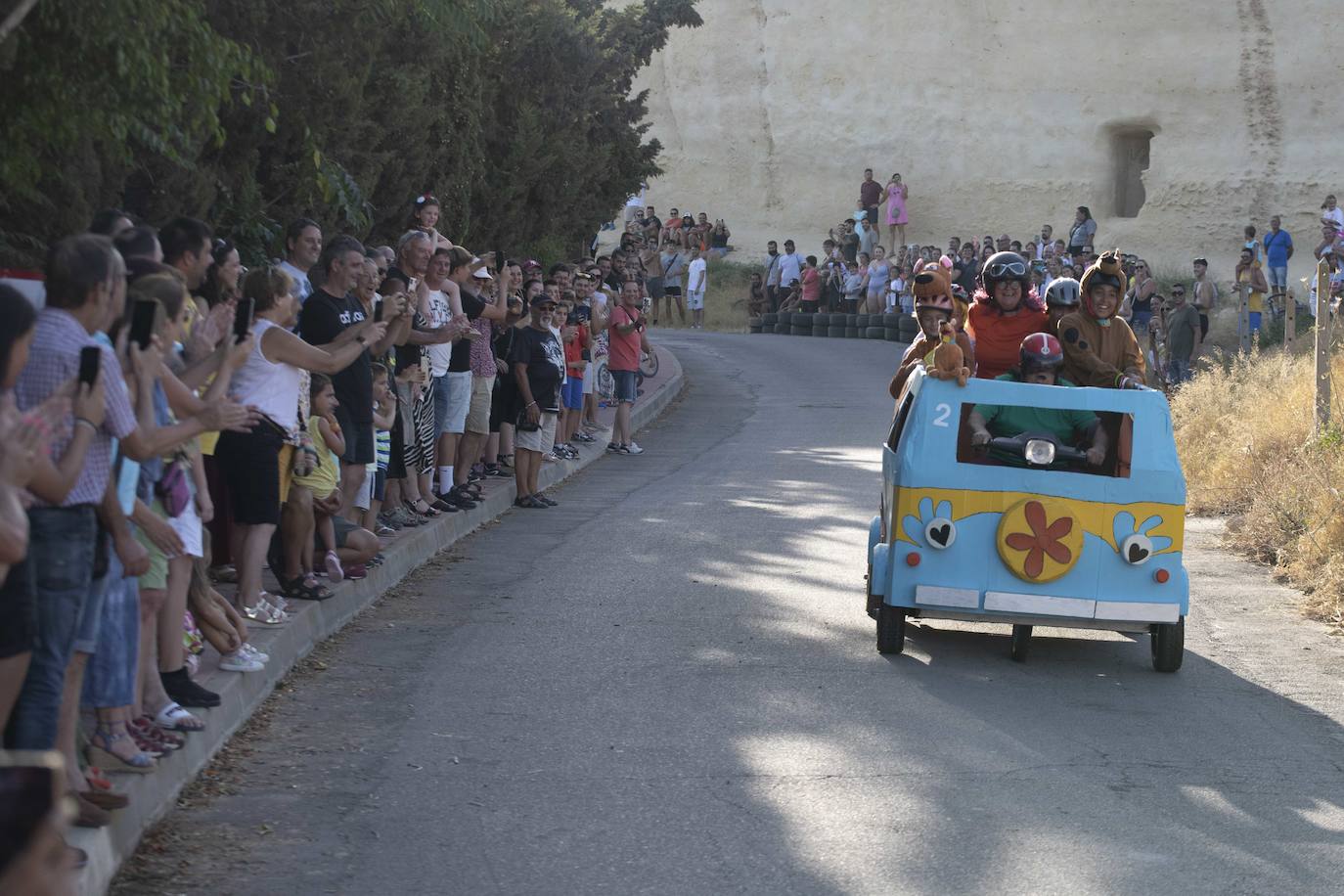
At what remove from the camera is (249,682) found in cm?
775

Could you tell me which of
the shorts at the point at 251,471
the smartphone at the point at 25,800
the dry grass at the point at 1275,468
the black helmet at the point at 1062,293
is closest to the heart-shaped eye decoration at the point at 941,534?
the black helmet at the point at 1062,293

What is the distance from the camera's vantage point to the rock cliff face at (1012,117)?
4900 centimetres

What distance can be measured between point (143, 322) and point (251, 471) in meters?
2.46

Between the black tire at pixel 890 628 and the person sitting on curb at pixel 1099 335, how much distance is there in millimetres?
2102

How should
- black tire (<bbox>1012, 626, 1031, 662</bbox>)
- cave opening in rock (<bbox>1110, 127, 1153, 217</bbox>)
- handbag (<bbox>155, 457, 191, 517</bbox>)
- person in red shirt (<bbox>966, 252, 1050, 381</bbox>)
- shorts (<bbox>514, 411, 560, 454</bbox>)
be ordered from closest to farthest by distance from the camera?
handbag (<bbox>155, 457, 191, 517</bbox>)
black tire (<bbox>1012, 626, 1031, 662</bbox>)
person in red shirt (<bbox>966, 252, 1050, 381</bbox>)
shorts (<bbox>514, 411, 560, 454</bbox>)
cave opening in rock (<bbox>1110, 127, 1153, 217</bbox>)

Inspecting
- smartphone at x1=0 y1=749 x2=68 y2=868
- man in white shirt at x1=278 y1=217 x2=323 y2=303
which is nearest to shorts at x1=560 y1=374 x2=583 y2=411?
man in white shirt at x1=278 y1=217 x2=323 y2=303

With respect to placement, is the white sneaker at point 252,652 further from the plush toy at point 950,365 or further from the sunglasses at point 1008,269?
the sunglasses at point 1008,269

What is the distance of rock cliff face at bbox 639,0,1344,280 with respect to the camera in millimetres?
49000

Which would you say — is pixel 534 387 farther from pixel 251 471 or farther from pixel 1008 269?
pixel 251 471

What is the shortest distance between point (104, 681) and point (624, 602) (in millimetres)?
4722

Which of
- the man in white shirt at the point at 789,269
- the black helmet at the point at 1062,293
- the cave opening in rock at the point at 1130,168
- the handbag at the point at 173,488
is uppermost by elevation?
the cave opening in rock at the point at 1130,168

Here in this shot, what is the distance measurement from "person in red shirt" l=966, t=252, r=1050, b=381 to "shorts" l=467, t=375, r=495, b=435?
478cm

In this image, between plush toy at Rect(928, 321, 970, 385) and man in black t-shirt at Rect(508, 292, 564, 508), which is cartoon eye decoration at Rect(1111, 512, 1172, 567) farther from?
man in black t-shirt at Rect(508, 292, 564, 508)

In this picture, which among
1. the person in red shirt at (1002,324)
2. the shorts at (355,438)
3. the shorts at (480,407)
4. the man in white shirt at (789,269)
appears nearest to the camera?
the shorts at (355,438)
